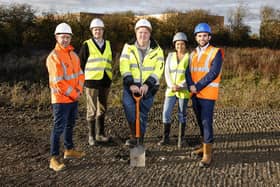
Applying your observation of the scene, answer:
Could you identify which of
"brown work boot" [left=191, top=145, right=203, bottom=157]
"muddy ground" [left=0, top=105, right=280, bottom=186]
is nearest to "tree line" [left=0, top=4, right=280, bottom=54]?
"muddy ground" [left=0, top=105, right=280, bottom=186]

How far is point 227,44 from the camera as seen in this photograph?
2747cm

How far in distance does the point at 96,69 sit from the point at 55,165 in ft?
5.73

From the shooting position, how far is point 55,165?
514cm

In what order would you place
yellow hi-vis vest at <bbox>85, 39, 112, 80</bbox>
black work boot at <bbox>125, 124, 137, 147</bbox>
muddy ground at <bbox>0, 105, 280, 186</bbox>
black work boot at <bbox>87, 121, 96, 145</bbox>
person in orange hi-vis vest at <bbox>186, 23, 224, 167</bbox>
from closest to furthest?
muddy ground at <bbox>0, 105, 280, 186</bbox> < person in orange hi-vis vest at <bbox>186, 23, 224, 167</bbox> < black work boot at <bbox>125, 124, 137, 147</bbox> < yellow hi-vis vest at <bbox>85, 39, 112, 80</bbox> < black work boot at <bbox>87, 121, 96, 145</bbox>

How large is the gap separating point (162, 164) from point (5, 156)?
2380 millimetres

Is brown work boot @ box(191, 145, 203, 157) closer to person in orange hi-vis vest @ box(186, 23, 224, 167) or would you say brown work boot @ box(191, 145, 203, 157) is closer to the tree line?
person in orange hi-vis vest @ box(186, 23, 224, 167)

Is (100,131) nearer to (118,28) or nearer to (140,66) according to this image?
(140,66)

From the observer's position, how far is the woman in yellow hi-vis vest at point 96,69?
6.08 metres

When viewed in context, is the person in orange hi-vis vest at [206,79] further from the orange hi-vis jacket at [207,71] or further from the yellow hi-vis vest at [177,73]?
the yellow hi-vis vest at [177,73]

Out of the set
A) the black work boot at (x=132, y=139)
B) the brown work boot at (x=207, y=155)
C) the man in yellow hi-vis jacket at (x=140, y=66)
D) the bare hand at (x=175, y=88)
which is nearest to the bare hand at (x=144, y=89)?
the man in yellow hi-vis jacket at (x=140, y=66)

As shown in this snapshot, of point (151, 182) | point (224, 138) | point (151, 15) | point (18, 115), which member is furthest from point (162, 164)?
point (151, 15)

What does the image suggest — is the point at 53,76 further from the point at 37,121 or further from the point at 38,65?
the point at 38,65

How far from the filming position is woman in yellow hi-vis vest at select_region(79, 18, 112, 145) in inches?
239

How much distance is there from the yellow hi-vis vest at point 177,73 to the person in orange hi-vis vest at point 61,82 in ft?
5.46
